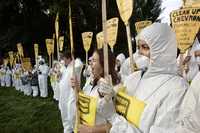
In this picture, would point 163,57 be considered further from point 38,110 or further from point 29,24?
point 29,24

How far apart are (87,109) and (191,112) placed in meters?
1.58

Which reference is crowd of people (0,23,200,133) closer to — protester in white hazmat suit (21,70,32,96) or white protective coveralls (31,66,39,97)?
white protective coveralls (31,66,39,97)

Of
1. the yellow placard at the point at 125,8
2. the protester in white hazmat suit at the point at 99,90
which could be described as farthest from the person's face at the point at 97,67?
the yellow placard at the point at 125,8

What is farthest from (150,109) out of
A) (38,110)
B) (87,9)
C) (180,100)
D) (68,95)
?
(87,9)

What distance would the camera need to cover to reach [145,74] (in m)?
4.38

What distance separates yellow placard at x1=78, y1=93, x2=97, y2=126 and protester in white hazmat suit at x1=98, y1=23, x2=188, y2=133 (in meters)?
0.33

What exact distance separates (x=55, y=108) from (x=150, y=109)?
12833 mm

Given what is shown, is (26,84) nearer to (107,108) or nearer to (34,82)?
(34,82)

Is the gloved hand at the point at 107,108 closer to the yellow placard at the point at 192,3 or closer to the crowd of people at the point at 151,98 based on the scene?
the crowd of people at the point at 151,98

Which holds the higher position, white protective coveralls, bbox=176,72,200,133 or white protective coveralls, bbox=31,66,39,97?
white protective coveralls, bbox=176,72,200,133

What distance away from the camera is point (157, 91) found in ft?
13.6

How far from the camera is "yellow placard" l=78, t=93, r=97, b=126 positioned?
4.82m

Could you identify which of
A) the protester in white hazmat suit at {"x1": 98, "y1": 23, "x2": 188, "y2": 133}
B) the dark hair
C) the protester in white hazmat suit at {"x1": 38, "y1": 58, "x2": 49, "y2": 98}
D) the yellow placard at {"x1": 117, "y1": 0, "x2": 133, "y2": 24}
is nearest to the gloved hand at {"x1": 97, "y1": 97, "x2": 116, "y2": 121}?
the protester in white hazmat suit at {"x1": 98, "y1": 23, "x2": 188, "y2": 133}

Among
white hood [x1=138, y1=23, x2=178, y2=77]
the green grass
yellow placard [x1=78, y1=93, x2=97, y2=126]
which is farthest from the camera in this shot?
the green grass
